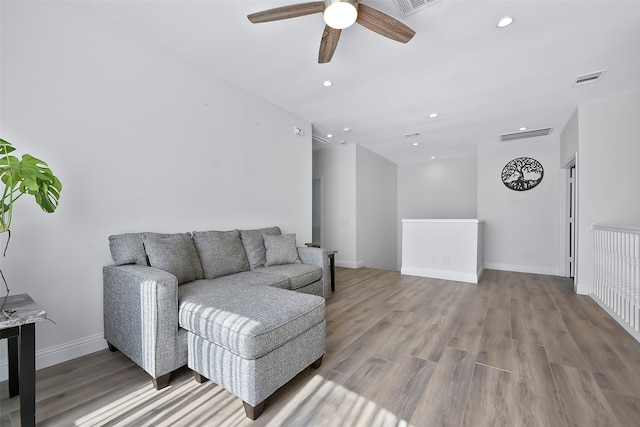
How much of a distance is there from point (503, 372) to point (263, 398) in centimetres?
157

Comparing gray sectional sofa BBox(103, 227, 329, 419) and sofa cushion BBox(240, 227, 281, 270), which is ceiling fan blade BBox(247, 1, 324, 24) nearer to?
gray sectional sofa BBox(103, 227, 329, 419)

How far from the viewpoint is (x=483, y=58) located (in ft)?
8.48

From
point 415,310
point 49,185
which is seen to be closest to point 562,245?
point 415,310

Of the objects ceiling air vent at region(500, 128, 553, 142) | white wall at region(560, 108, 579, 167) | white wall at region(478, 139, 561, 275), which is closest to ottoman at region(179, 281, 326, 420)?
white wall at region(560, 108, 579, 167)

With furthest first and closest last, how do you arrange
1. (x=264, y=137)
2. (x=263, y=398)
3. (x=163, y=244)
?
(x=264, y=137) < (x=163, y=244) < (x=263, y=398)

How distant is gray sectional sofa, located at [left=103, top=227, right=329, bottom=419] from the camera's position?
4.62ft

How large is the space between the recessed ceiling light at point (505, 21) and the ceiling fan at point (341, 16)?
32.2 inches

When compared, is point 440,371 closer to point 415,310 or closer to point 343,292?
point 415,310

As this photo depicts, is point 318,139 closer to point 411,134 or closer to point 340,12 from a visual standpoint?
point 411,134

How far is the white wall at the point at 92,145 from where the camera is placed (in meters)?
1.81

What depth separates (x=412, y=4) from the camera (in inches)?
75.8

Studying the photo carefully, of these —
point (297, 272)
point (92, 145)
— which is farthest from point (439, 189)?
point (92, 145)

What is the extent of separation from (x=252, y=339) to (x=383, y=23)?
2153mm

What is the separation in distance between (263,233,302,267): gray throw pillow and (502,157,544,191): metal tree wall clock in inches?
187
